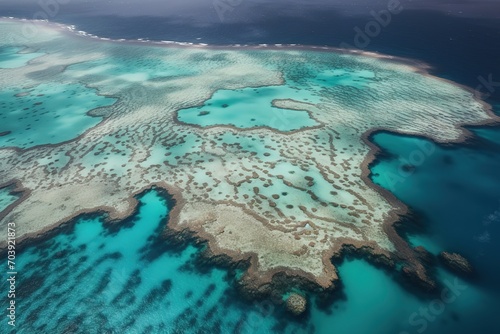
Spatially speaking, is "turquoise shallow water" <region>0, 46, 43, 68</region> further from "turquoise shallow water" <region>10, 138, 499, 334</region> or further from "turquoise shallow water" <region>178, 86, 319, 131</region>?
"turquoise shallow water" <region>10, 138, 499, 334</region>

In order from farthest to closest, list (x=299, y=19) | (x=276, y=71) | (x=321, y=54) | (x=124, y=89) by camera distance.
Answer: (x=299, y=19), (x=321, y=54), (x=276, y=71), (x=124, y=89)

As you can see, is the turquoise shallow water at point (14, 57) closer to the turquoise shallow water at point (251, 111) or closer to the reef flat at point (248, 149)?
the reef flat at point (248, 149)

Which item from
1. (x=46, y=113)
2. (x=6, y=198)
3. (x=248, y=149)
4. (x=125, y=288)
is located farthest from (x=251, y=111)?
(x=46, y=113)

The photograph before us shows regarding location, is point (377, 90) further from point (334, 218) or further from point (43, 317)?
point (43, 317)

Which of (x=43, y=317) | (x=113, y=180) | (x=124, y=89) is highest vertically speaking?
(x=124, y=89)

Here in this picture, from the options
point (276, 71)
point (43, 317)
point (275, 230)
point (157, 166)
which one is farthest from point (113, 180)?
point (276, 71)

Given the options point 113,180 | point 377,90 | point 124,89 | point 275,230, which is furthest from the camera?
point 124,89

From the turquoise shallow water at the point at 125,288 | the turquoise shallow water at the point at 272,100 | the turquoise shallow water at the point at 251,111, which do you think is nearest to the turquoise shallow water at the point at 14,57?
the turquoise shallow water at the point at 251,111
